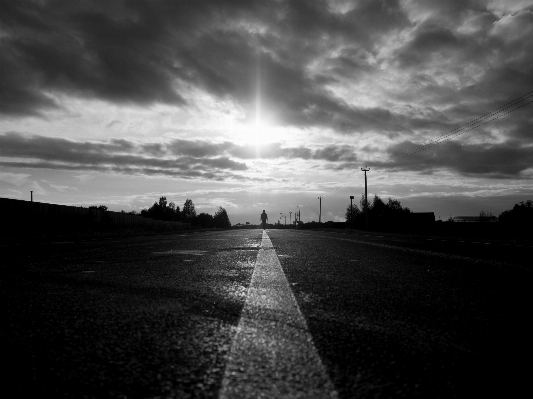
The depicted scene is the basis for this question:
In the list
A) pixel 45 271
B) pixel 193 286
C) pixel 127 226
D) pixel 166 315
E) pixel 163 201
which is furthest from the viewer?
pixel 163 201

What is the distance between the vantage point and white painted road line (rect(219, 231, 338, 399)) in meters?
1.38

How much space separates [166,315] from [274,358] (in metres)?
1.12

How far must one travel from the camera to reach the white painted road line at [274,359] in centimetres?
138

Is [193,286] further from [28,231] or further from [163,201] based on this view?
[163,201]

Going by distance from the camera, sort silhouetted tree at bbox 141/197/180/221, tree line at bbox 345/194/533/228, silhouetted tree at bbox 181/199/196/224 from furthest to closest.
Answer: silhouetted tree at bbox 181/199/196/224, silhouetted tree at bbox 141/197/180/221, tree line at bbox 345/194/533/228

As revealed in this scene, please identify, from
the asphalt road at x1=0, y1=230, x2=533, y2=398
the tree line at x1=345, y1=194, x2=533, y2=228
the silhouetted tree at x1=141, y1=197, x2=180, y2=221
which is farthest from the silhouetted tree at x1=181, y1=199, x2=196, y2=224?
the asphalt road at x1=0, y1=230, x2=533, y2=398

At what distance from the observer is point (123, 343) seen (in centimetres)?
198

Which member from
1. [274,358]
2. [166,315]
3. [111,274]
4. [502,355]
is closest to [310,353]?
[274,358]

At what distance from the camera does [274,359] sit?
1.70 metres

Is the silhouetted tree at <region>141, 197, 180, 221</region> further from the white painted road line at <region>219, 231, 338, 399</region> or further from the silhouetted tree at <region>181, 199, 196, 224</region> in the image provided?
the white painted road line at <region>219, 231, 338, 399</region>

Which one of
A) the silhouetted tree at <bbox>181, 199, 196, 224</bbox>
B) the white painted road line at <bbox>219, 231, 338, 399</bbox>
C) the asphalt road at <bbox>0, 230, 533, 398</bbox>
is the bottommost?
the asphalt road at <bbox>0, 230, 533, 398</bbox>

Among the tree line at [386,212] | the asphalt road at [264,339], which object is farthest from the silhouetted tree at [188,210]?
the asphalt road at [264,339]

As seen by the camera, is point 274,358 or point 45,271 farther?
point 45,271

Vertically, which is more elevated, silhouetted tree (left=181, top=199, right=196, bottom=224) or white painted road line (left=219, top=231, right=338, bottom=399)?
silhouetted tree (left=181, top=199, right=196, bottom=224)
